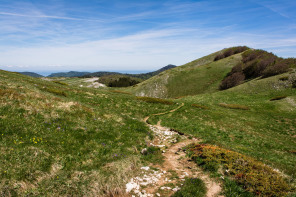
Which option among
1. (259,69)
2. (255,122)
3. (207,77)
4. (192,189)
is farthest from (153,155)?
(207,77)

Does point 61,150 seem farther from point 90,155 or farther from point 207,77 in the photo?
point 207,77

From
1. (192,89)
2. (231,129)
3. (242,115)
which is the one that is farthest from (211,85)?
(231,129)

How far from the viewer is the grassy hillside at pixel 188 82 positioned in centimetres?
8010

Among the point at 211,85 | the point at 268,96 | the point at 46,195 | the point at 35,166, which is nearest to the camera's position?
the point at 46,195

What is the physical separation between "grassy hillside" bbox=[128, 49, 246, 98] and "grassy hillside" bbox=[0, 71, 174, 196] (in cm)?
6767

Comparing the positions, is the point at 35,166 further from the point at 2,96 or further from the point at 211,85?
the point at 211,85

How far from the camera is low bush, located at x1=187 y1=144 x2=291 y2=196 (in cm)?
796

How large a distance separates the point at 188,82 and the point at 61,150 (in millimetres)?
81853

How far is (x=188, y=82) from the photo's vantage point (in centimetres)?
8544

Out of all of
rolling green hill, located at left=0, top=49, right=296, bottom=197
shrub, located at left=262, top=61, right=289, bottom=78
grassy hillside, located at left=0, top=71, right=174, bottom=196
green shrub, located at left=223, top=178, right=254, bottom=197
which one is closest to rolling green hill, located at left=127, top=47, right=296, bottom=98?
shrub, located at left=262, top=61, right=289, bottom=78

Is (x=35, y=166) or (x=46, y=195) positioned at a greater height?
(x=35, y=166)

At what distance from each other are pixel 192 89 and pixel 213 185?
246 feet

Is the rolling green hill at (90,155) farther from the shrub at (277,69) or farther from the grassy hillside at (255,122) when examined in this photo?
the shrub at (277,69)

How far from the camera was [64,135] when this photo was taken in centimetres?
1165
